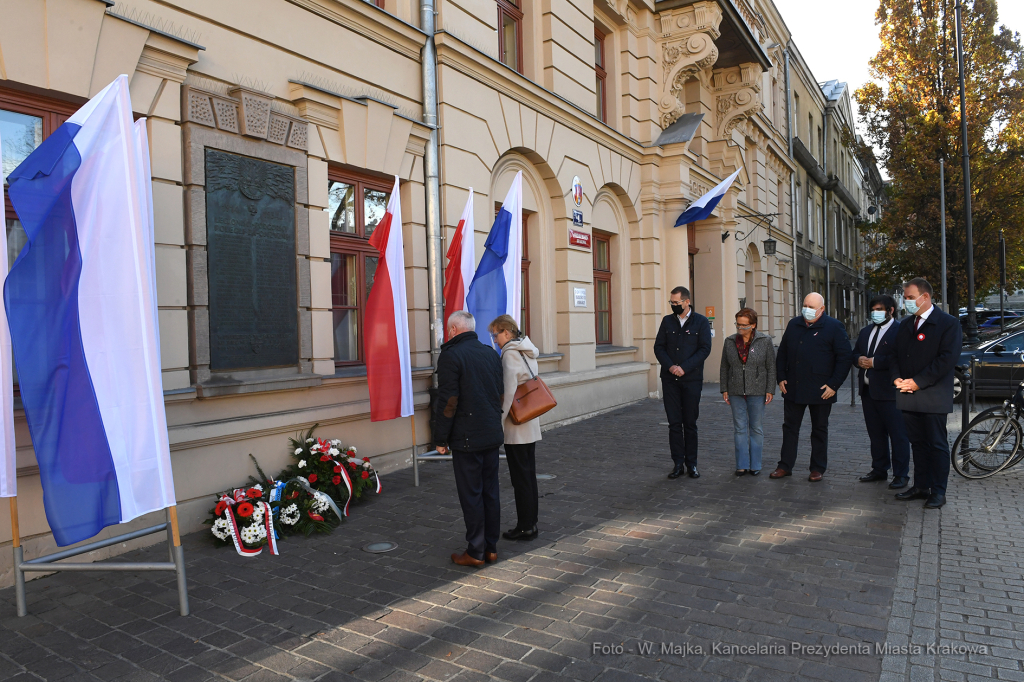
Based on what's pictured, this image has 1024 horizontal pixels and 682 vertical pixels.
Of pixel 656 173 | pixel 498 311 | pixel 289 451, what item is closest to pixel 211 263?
pixel 289 451

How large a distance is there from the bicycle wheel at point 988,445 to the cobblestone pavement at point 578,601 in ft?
2.32

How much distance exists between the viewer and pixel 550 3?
37.2ft

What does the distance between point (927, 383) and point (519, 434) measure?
354 cm

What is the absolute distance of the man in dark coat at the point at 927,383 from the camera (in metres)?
5.90

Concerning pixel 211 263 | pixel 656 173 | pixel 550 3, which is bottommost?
pixel 211 263

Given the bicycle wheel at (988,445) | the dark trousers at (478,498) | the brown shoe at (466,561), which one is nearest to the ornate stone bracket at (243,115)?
→ the dark trousers at (478,498)

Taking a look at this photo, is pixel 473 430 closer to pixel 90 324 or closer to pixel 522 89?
pixel 90 324

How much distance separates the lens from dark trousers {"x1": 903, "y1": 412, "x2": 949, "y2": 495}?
5.96 m

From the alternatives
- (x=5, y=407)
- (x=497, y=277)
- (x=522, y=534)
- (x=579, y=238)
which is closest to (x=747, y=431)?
(x=497, y=277)

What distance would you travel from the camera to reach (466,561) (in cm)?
477

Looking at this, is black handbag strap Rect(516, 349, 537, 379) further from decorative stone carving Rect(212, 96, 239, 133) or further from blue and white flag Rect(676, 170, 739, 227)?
blue and white flag Rect(676, 170, 739, 227)

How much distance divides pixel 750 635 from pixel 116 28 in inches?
235

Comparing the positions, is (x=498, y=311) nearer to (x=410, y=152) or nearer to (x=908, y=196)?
(x=410, y=152)

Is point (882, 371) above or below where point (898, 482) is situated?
above
